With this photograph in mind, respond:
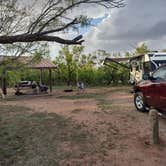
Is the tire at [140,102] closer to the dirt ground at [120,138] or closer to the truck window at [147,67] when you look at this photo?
the dirt ground at [120,138]

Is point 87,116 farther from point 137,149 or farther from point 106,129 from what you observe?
point 137,149

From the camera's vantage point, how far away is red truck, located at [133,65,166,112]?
11.1m

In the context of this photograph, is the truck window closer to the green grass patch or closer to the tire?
the tire

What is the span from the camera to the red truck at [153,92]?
1108 cm

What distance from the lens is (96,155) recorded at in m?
8.05

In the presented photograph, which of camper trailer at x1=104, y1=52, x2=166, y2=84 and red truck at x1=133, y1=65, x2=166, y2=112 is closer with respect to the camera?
red truck at x1=133, y1=65, x2=166, y2=112

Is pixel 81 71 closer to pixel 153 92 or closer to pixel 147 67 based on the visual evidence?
pixel 147 67

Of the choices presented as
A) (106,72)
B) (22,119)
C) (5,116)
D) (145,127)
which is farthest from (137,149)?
(106,72)

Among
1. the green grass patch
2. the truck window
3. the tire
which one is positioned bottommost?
the green grass patch

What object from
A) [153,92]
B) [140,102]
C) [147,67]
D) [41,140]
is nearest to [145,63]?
[147,67]

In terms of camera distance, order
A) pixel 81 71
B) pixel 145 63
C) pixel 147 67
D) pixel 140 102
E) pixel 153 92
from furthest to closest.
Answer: pixel 81 71 < pixel 145 63 < pixel 147 67 < pixel 140 102 < pixel 153 92

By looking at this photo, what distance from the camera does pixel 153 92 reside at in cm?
1162

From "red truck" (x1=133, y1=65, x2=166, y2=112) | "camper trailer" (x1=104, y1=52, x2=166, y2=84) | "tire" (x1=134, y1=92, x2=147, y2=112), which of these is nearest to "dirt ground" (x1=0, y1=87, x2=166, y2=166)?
"tire" (x1=134, y1=92, x2=147, y2=112)

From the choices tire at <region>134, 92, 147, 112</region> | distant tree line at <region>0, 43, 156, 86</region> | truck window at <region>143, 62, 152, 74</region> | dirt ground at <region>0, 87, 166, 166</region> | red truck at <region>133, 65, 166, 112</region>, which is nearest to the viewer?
dirt ground at <region>0, 87, 166, 166</region>
